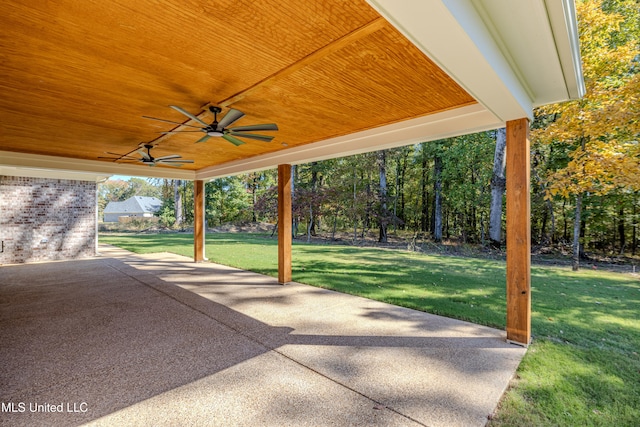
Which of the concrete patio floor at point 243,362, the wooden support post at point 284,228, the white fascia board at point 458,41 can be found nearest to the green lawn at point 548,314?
the concrete patio floor at point 243,362

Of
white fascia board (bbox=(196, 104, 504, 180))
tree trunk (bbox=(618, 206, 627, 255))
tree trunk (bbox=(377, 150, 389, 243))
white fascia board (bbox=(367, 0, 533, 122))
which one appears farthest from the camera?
tree trunk (bbox=(377, 150, 389, 243))

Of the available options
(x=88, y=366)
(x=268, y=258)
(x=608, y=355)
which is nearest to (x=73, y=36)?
(x=88, y=366)

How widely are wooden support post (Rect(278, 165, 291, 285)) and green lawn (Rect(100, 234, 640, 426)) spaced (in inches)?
18.8

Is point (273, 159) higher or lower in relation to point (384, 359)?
higher

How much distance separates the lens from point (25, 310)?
13.9ft

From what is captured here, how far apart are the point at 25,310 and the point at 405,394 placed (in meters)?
5.30

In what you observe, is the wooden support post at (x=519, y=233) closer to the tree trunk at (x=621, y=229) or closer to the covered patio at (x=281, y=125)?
the covered patio at (x=281, y=125)

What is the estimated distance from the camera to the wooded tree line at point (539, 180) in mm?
4688

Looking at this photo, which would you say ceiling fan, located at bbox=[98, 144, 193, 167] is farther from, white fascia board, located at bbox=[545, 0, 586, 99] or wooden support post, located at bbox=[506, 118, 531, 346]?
white fascia board, located at bbox=[545, 0, 586, 99]

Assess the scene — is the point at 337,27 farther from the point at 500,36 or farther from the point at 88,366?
the point at 88,366

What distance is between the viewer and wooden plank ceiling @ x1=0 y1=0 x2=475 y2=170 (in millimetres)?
1792

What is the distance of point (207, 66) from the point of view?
2447mm

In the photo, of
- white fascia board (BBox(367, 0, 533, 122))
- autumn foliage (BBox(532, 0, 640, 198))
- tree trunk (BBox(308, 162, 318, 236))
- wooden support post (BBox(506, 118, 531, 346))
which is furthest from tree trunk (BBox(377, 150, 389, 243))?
white fascia board (BBox(367, 0, 533, 122))

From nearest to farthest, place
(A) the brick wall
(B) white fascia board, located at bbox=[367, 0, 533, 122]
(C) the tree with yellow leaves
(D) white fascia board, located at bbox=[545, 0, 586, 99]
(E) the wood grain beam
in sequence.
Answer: (B) white fascia board, located at bbox=[367, 0, 533, 122]
(D) white fascia board, located at bbox=[545, 0, 586, 99]
(E) the wood grain beam
(C) the tree with yellow leaves
(A) the brick wall
